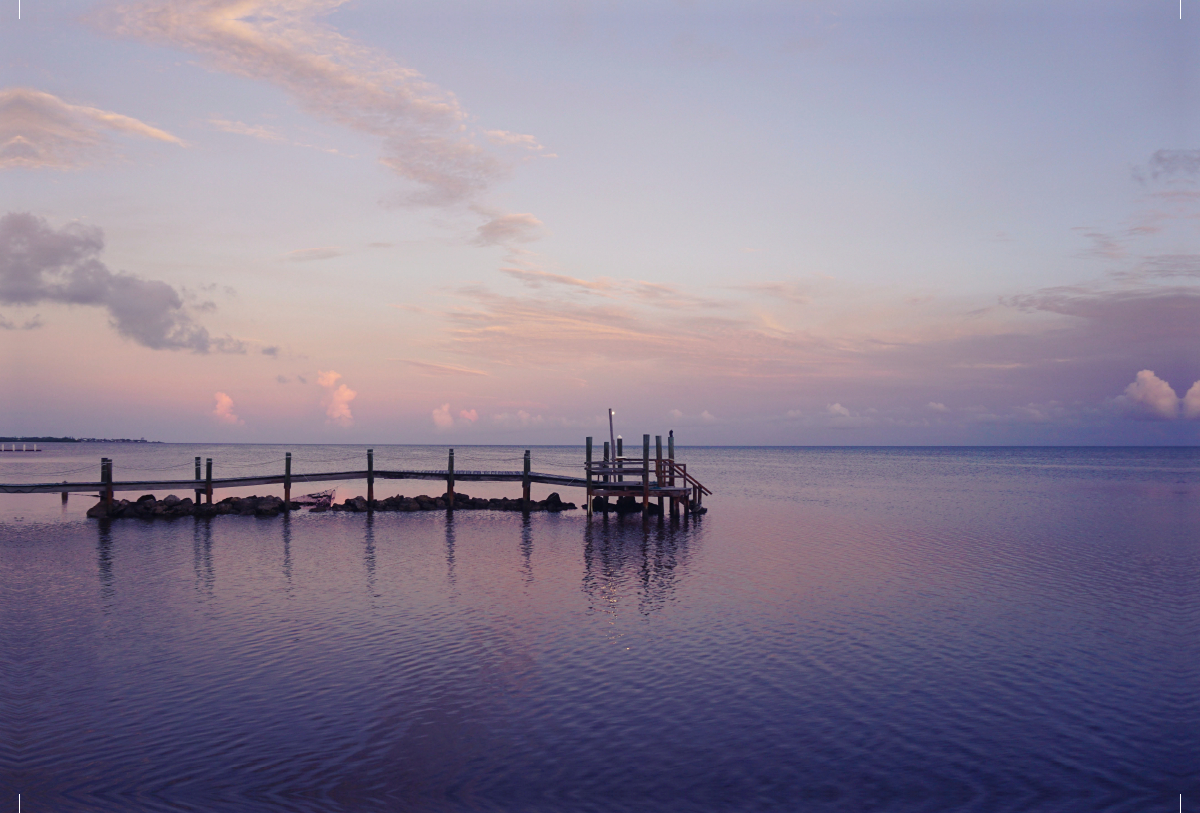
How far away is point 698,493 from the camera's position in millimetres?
42812

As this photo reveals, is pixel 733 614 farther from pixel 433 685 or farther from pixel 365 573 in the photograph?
pixel 365 573

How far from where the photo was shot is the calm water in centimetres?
962

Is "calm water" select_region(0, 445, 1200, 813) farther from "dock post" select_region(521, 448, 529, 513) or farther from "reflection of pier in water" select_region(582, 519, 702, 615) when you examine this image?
"dock post" select_region(521, 448, 529, 513)

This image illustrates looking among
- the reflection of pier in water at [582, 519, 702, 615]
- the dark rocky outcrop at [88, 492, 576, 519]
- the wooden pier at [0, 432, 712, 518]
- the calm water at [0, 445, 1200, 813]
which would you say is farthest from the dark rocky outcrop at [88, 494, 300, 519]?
the reflection of pier in water at [582, 519, 702, 615]

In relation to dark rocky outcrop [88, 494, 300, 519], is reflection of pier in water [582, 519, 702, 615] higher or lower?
lower

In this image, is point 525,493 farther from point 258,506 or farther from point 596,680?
point 596,680

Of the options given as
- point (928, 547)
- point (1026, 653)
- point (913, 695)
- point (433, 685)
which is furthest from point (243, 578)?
point (928, 547)

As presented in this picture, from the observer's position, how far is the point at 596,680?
44.4ft

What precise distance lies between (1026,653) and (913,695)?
436 cm

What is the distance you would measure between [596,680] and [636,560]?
13906mm

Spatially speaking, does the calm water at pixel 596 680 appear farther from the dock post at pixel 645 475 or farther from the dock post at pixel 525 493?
the dock post at pixel 525 493

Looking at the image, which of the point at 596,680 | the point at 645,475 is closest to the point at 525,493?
the point at 645,475

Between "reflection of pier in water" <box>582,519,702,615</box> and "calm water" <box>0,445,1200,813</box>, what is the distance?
0.19 m

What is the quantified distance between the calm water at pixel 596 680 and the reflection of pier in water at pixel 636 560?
0.19m
